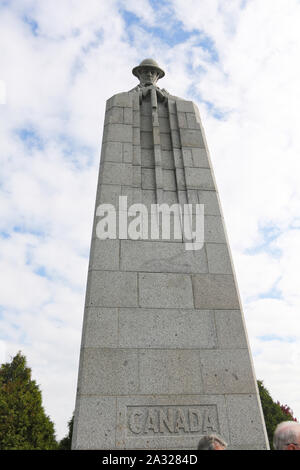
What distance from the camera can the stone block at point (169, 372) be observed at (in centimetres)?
537

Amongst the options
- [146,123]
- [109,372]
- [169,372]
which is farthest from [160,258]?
[146,123]

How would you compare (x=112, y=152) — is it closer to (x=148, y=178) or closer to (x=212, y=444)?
(x=148, y=178)

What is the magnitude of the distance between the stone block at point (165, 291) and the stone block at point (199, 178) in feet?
7.64

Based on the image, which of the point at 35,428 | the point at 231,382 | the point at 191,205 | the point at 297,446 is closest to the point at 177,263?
the point at 191,205

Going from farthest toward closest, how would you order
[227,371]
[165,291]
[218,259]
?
[218,259]
[165,291]
[227,371]

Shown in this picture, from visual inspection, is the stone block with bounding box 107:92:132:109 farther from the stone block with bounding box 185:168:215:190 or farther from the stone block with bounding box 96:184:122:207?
the stone block with bounding box 96:184:122:207

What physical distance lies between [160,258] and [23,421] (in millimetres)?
17544

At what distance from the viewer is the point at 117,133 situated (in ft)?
27.7

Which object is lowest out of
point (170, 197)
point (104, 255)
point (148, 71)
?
point (104, 255)

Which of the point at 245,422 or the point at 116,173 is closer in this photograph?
the point at 245,422

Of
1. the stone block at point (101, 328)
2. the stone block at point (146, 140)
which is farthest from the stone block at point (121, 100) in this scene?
the stone block at point (101, 328)

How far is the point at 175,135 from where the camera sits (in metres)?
8.71
